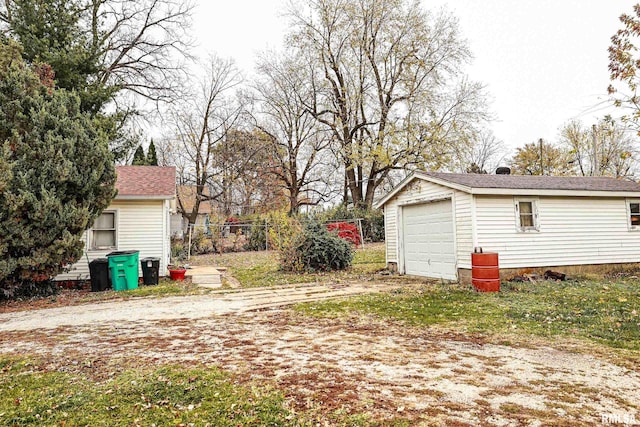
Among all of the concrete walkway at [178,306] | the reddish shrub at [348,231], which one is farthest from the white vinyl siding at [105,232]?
the reddish shrub at [348,231]

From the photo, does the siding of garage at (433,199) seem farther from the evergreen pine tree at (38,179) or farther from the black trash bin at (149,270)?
the evergreen pine tree at (38,179)

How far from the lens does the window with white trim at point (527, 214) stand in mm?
10688

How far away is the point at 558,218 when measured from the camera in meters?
11.2

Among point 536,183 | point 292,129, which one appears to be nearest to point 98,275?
point 536,183

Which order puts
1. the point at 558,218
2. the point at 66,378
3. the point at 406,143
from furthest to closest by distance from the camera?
the point at 406,143
the point at 558,218
the point at 66,378

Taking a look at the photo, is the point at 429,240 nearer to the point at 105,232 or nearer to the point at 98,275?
the point at 98,275

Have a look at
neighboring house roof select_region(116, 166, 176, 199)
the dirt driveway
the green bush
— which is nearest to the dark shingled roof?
the green bush

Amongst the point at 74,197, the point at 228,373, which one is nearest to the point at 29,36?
the point at 74,197

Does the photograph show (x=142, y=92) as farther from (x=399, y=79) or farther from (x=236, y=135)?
(x=399, y=79)

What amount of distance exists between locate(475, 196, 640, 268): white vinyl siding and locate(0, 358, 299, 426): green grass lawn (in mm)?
8013

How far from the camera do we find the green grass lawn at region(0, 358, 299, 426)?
303 cm

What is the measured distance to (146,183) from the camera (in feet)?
43.5

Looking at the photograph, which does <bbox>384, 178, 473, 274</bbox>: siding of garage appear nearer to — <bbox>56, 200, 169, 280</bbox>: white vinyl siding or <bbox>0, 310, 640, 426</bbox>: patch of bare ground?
<bbox>0, 310, 640, 426</bbox>: patch of bare ground

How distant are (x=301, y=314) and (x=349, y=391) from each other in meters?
3.72
